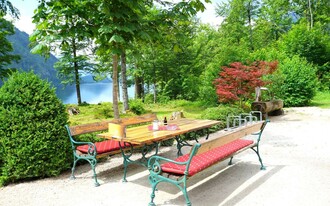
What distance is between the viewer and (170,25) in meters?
5.73

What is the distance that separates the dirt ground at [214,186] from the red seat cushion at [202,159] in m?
0.46

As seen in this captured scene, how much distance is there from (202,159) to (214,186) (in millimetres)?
581

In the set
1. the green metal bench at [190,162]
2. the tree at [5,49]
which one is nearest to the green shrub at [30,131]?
the green metal bench at [190,162]

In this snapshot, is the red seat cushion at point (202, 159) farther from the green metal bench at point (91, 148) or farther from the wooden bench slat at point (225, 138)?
the green metal bench at point (91, 148)

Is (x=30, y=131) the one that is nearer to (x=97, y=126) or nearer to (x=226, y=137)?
(x=97, y=126)

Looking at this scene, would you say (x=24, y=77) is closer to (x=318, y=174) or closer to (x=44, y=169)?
(x=44, y=169)

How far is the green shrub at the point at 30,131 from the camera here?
443 cm

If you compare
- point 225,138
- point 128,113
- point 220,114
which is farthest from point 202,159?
point 128,113

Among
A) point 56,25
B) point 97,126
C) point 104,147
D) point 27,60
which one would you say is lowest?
point 104,147

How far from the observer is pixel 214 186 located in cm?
413

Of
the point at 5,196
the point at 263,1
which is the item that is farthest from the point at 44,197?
the point at 263,1

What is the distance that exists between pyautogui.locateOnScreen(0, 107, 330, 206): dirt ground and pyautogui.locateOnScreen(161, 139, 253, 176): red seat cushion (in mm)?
460

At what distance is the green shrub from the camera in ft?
14.5

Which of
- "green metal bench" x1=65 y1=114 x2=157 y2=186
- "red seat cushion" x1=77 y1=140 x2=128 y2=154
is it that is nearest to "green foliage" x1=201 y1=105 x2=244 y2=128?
"green metal bench" x1=65 y1=114 x2=157 y2=186
